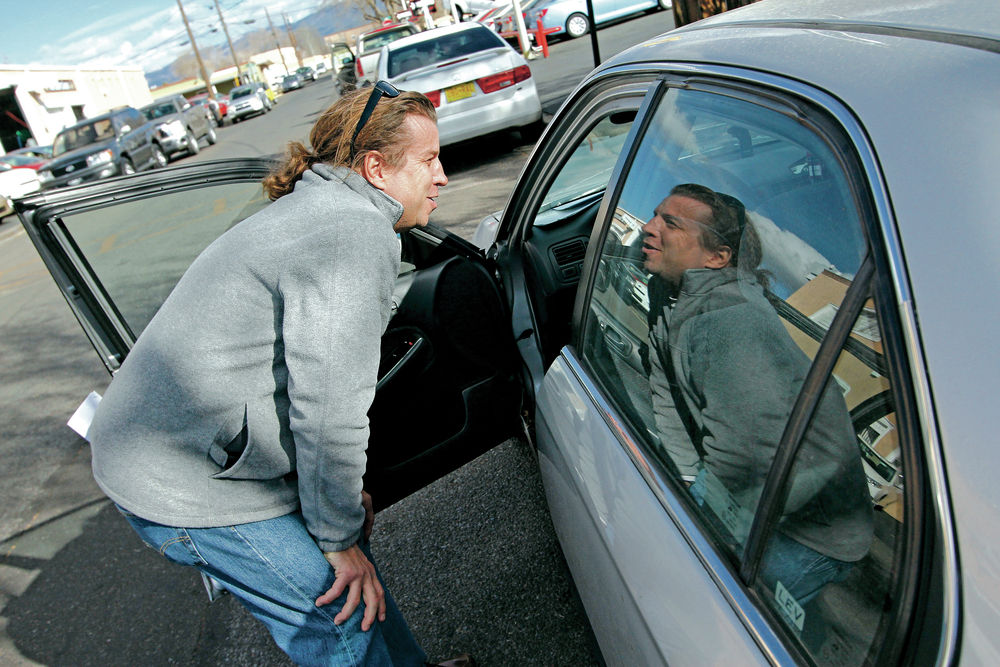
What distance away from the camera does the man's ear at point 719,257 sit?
1.20 metres

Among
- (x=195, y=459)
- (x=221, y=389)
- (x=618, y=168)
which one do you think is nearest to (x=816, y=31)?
(x=618, y=168)

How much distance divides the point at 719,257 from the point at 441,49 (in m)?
8.75

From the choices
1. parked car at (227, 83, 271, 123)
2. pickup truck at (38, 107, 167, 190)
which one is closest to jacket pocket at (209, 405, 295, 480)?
pickup truck at (38, 107, 167, 190)

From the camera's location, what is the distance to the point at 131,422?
1454 millimetres

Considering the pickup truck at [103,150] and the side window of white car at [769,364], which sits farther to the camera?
the pickup truck at [103,150]

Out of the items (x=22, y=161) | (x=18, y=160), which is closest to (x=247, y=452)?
(x=22, y=161)

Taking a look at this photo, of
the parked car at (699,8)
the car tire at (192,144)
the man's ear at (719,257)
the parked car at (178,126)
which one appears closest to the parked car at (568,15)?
the parked car at (178,126)

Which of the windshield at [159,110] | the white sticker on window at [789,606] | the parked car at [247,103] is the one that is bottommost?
the parked car at [247,103]

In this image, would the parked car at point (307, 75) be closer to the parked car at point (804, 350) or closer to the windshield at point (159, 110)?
the windshield at point (159, 110)

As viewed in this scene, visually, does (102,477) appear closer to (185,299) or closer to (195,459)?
(195,459)

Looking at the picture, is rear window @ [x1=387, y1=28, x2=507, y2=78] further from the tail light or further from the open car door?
the open car door

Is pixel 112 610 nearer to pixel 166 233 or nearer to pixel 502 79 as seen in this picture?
pixel 166 233

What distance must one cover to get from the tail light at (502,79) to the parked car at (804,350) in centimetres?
653

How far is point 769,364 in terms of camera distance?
1059 mm
